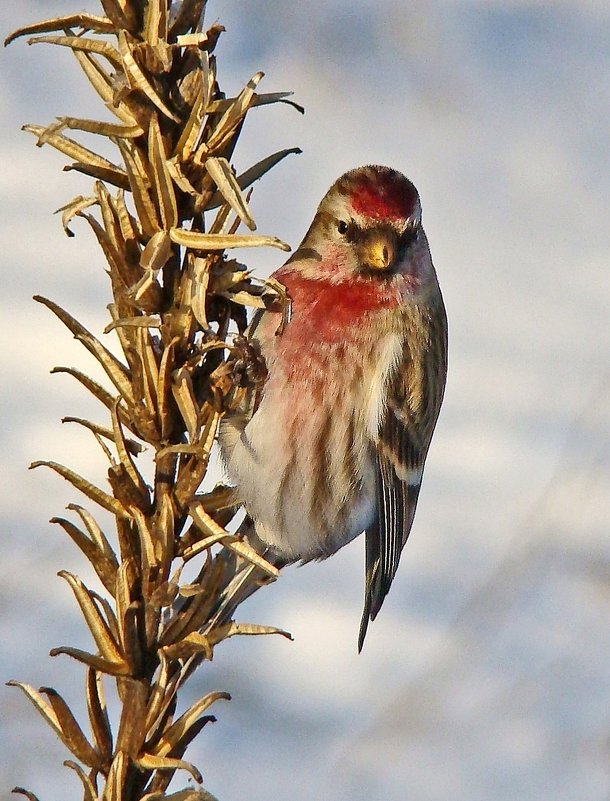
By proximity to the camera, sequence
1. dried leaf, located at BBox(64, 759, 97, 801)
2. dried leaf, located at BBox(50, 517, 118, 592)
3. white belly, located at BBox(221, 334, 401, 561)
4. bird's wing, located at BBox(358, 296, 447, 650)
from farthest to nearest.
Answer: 1. bird's wing, located at BBox(358, 296, 447, 650)
2. white belly, located at BBox(221, 334, 401, 561)
3. dried leaf, located at BBox(50, 517, 118, 592)
4. dried leaf, located at BBox(64, 759, 97, 801)

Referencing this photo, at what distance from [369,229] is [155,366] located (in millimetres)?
1321

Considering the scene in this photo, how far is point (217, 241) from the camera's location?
1143mm

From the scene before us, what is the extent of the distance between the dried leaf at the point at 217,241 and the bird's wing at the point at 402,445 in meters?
1.45

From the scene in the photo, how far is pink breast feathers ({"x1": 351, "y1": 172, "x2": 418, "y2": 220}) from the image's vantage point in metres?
2.40

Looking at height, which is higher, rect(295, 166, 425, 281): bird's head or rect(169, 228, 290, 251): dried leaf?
rect(295, 166, 425, 281): bird's head

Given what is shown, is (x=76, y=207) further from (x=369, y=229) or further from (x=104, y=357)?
(x=369, y=229)

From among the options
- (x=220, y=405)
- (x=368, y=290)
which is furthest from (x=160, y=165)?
(x=368, y=290)

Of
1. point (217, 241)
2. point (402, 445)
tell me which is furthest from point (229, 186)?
point (402, 445)

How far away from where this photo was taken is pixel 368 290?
2.46 meters

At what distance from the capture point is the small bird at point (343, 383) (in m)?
2.38

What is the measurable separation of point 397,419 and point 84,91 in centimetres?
122

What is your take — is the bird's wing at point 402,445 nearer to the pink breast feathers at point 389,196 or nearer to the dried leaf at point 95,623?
the pink breast feathers at point 389,196

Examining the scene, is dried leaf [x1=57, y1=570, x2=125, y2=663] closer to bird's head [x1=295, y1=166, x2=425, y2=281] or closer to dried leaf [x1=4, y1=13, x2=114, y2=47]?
dried leaf [x1=4, y1=13, x2=114, y2=47]

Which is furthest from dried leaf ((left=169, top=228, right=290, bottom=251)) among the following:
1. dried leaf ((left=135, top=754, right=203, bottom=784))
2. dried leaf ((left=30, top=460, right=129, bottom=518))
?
dried leaf ((left=135, top=754, right=203, bottom=784))
